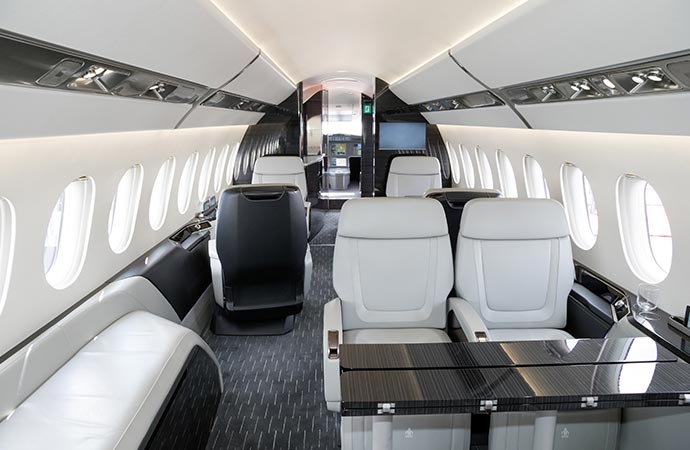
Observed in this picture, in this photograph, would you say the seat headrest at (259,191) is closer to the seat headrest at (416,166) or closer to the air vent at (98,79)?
the air vent at (98,79)

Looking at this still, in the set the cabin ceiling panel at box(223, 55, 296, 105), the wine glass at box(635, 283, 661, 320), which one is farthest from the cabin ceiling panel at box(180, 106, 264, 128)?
the wine glass at box(635, 283, 661, 320)

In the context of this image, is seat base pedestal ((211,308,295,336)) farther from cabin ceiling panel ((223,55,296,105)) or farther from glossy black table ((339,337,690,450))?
glossy black table ((339,337,690,450))

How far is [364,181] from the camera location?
9773mm

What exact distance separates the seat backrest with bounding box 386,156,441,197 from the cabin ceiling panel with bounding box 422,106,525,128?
45.9 inches

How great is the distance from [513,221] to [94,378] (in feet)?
8.90

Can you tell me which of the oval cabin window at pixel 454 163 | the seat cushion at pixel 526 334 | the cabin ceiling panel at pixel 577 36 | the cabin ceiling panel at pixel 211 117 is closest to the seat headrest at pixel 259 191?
the cabin ceiling panel at pixel 211 117

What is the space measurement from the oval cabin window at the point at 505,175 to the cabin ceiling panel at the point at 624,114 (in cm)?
259

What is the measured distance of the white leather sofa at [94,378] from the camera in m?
2.18

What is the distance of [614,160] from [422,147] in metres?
6.30

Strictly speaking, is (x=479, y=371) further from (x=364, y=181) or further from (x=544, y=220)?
(x=364, y=181)

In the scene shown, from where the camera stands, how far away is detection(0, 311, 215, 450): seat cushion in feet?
7.04

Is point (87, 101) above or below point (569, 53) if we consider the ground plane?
below

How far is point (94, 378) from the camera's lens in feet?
8.61

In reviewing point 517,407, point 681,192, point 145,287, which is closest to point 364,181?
point 145,287
